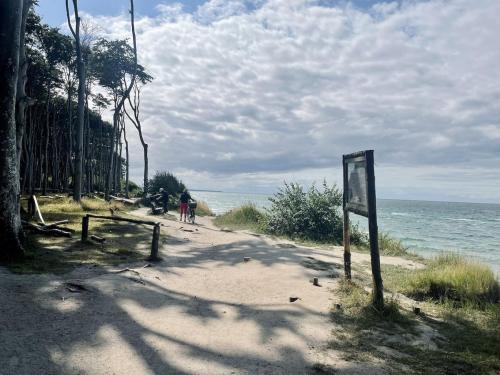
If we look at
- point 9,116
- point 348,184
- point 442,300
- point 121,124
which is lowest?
point 442,300

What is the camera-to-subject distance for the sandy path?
425 centimetres

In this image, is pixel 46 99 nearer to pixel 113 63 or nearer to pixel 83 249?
pixel 113 63

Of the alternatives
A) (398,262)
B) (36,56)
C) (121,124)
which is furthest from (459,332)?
(121,124)

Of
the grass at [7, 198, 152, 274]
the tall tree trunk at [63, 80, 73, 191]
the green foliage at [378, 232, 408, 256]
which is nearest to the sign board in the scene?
the grass at [7, 198, 152, 274]

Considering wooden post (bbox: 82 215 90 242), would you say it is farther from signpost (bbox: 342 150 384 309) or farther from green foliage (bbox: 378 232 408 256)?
green foliage (bbox: 378 232 408 256)

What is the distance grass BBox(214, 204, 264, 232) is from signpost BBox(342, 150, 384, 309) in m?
13.5

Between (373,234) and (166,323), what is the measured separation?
349 centimetres

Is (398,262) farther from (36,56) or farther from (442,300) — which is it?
(36,56)

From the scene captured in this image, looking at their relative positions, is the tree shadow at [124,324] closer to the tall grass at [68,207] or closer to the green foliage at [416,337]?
the green foliage at [416,337]

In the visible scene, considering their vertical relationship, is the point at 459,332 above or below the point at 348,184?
below

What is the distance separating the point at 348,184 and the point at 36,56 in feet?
82.4

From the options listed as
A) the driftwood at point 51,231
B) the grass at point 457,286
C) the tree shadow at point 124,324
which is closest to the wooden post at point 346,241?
the grass at point 457,286

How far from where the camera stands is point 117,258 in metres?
9.45

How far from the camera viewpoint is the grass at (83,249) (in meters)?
7.82
